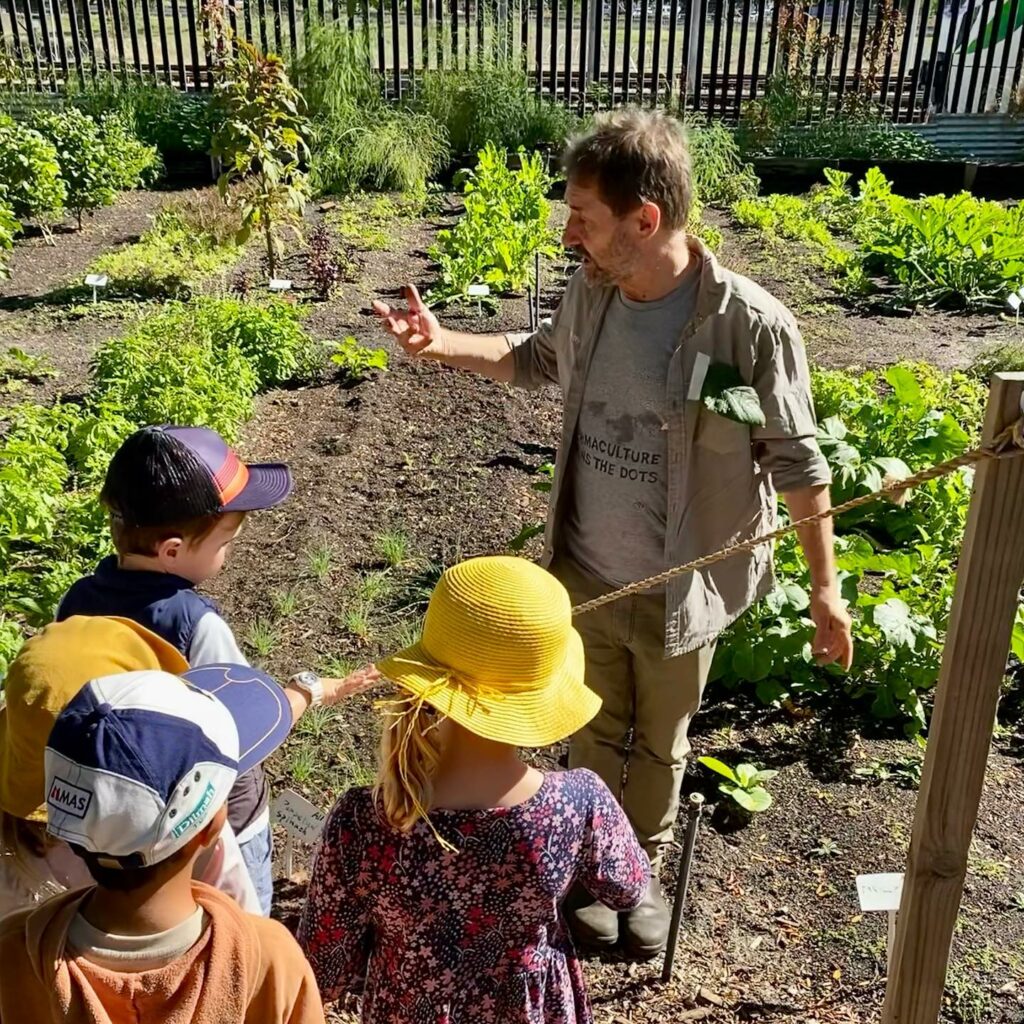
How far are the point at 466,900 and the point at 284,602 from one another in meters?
2.62

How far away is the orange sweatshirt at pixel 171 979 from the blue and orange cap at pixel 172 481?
0.82 m

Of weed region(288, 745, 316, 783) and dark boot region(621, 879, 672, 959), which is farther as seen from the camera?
weed region(288, 745, 316, 783)

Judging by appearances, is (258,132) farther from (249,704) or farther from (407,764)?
(407,764)

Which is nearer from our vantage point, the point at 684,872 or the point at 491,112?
the point at 684,872

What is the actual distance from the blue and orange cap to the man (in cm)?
79

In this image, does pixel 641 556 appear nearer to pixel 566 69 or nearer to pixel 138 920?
pixel 138 920

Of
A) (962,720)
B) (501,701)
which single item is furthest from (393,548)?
(962,720)

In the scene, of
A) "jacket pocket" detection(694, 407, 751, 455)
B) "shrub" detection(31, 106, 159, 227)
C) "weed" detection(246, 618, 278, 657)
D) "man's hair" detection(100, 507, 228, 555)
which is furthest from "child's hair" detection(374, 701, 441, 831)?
"shrub" detection(31, 106, 159, 227)

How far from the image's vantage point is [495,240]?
8.06 metres

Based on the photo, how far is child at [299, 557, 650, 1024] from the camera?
5.64ft

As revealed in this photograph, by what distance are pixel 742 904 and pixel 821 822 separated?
43 cm

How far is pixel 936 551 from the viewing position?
161 inches

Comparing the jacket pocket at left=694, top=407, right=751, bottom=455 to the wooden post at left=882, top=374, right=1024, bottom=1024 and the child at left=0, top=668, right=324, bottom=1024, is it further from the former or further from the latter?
the child at left=0, top=668, right=324, bottom=1024

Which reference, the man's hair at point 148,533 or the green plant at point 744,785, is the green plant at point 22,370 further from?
the green plant at point 744,785
